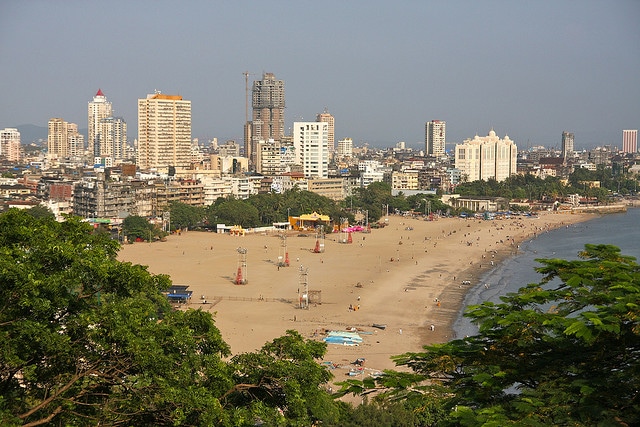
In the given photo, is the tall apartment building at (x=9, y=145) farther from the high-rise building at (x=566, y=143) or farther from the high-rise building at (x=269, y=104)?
the high-rise building at (x=566, y=143)

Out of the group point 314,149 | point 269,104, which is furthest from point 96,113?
point 314,149

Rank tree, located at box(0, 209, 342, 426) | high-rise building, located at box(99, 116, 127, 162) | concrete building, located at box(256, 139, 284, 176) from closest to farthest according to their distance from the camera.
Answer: tree, located at box(0, 209, 342, 426)
concrete building, located at box(256, 139, 284, 176)
high-rise building, located at box(99, 116, 127, 162)

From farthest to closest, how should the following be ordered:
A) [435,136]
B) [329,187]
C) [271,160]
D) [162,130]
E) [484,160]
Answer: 1. [435,136]
2. [484,160]
3. [271,160]
4. [162,130]
5. [329,187]

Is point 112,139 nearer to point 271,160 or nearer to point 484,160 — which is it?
point 271,160

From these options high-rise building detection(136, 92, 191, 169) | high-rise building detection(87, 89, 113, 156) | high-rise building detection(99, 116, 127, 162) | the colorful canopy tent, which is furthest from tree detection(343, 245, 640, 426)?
high-rise building detection(87, 89, 113, 156)

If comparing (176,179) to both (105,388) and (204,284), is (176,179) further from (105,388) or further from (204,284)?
(105,388)

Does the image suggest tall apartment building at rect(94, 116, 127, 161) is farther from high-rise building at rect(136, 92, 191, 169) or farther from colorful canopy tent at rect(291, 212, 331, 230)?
colorful canopy tent at rect(291, 212, 331, 230)
